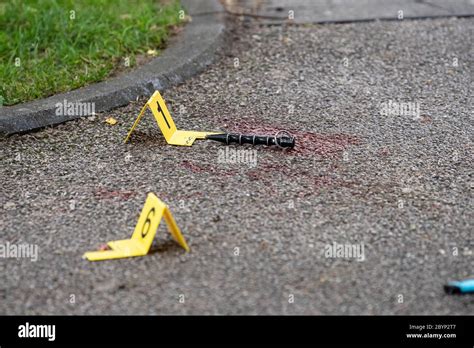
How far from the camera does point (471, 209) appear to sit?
134 inches

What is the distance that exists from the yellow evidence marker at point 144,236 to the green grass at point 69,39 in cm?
159

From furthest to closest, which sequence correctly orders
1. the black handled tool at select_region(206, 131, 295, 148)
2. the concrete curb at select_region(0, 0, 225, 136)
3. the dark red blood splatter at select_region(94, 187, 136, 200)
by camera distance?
the concrete curb at select_region(0, 0, 225, 136)
the black handled tool at select_region(206, 131, 295, 148)
the dark red blood splatter at select_region(94, 187, 136, 200)

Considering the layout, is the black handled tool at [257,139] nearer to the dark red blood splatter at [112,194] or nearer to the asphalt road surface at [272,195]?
the asphalt road surface at [272,195]

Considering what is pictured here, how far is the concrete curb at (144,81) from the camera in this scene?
423 cm

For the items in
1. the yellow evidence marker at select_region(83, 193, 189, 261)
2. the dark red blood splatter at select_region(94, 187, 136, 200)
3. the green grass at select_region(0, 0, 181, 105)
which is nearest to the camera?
the yellow evidence marker at select_region(83, 193, 189, 261)

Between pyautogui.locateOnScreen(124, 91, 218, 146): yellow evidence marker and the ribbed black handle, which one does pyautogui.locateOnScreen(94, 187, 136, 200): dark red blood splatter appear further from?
the ribbed black handle

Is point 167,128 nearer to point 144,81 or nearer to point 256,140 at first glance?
point 256,140

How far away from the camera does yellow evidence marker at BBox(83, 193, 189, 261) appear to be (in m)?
3.00

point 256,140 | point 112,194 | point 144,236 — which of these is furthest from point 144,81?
point 144,236

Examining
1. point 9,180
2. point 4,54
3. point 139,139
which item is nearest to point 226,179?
point 139,139

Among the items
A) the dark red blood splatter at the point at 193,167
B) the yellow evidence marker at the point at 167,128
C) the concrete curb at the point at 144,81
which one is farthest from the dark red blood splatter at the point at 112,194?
the concrete curb at the point at 144,81

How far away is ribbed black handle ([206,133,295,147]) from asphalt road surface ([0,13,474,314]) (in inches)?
1.7

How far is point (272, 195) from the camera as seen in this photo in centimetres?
351

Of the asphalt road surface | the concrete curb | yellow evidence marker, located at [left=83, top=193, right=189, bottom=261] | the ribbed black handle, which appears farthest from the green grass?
yellow evidence marker, located at [left=83, top=193, right=189, bottom=261]
